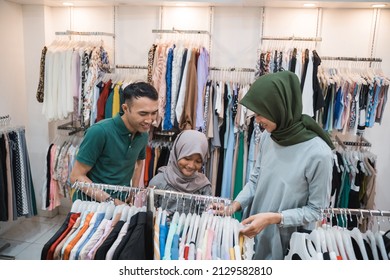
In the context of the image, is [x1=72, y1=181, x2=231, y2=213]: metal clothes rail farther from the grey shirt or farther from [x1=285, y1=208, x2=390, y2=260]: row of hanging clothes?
[x1=285, y1=208, x2=390, y2=260]: row of hanging clothes

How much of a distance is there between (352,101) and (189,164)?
1.76m

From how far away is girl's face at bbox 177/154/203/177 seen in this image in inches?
74.0

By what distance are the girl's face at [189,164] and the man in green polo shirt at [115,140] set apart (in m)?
0.28

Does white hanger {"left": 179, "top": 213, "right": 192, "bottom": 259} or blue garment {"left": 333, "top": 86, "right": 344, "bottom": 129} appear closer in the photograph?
white hanger {"left": 179, "top": 213, "right": 192, "bottom": 259}

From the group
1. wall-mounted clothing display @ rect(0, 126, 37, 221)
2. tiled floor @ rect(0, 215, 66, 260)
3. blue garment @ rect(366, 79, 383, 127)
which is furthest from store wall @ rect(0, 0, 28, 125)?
blue garment @ rect(366, 79, 383, 127)

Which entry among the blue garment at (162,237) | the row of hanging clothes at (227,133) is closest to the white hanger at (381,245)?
the blue garment at (162,237)

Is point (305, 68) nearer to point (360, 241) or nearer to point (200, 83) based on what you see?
point (200, 83)

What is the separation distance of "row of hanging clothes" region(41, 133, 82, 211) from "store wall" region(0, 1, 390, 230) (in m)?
0.44

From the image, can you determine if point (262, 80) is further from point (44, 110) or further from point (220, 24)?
point (44, 110)

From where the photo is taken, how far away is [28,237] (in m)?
3.26

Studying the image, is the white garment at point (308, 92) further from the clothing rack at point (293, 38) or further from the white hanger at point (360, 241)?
the white hanger at point (360, 241)

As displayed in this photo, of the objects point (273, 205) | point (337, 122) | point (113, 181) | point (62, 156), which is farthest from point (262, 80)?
point (62, 156)

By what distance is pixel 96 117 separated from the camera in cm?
312
